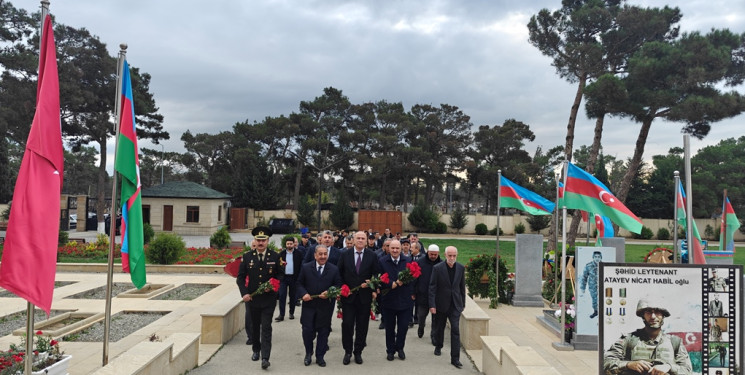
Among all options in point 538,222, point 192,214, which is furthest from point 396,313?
point 538,222

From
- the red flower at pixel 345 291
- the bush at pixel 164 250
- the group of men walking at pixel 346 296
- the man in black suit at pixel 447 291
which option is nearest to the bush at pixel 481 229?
the bush at pixel 164 250

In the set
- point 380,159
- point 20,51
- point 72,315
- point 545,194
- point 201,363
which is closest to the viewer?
point 201,363

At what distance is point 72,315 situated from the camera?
10.5 m

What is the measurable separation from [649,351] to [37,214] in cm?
544

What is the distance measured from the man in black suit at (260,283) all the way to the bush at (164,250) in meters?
12.0

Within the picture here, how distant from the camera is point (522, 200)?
1293 cm

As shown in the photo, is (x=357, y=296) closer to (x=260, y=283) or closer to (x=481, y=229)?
(x=260, y=283)

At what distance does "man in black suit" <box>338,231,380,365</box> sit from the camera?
293 inches

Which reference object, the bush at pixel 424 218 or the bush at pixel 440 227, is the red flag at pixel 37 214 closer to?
the bush at pixel 424 218

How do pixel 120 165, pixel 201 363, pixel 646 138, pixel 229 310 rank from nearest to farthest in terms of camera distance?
pixel 120 165, pixel 201 363, pixel 229 310, pixel 646 138

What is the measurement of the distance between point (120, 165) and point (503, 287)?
9883 mm

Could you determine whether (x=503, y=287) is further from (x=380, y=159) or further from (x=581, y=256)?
(x=380, y=159)

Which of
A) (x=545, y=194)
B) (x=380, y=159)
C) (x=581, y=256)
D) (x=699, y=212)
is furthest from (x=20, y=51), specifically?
(x=699, y=212)

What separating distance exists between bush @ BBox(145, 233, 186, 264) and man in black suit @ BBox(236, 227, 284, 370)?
473 inches
